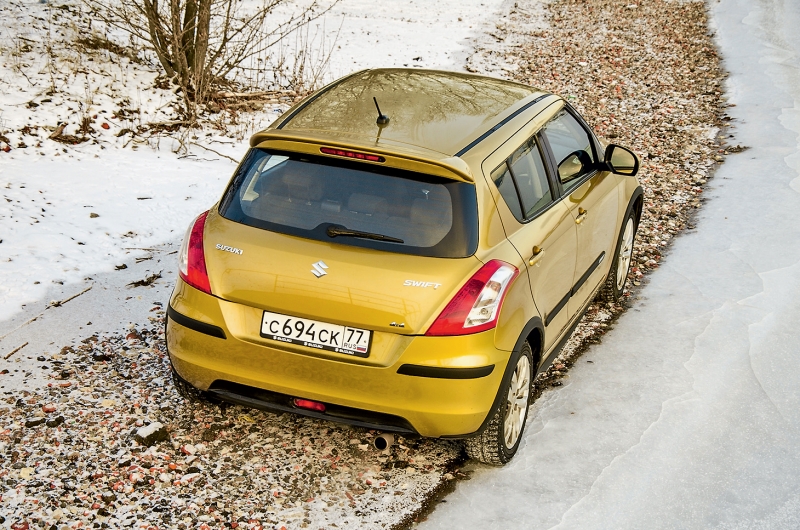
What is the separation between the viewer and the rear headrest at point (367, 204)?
452cm

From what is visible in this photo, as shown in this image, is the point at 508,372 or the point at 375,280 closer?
the point at 375,280

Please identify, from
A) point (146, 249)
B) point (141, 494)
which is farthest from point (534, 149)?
point (146, 249)

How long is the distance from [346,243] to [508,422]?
1375mm

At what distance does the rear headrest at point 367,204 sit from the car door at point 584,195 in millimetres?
1521

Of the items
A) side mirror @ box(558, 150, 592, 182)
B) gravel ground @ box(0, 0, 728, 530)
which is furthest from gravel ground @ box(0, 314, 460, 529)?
side mirror @ box(558, 150, 592, 182)

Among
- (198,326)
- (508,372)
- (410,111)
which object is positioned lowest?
(508,372)

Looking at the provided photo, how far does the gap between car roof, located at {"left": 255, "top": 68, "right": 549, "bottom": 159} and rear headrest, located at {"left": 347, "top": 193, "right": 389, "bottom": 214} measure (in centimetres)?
25

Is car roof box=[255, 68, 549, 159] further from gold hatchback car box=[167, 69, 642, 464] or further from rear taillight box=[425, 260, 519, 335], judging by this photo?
rear taillight box=[425, 260, 519, 335]

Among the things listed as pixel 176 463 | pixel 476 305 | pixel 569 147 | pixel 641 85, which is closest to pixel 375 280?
pixel 476 305

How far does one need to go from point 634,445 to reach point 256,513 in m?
2.21

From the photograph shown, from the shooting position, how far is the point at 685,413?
568 cm

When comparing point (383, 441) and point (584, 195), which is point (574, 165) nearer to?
point (584, 195)

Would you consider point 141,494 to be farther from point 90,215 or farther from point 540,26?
point 540,26

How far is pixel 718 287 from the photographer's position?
771 cm
